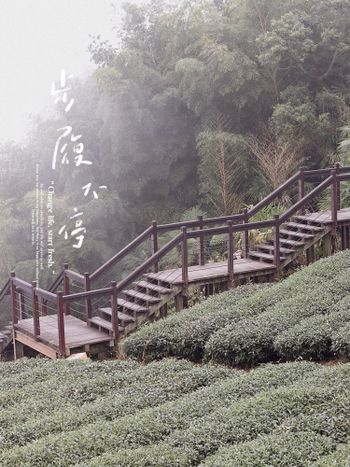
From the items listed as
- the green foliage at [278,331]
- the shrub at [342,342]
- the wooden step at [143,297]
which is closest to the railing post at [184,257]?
the wooden step at [143,297]

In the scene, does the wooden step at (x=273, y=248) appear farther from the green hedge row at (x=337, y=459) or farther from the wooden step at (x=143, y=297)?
the green hedge row at (x=337, y=459)

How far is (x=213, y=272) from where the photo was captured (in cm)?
1202

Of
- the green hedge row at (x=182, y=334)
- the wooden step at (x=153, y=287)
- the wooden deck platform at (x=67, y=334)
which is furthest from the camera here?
the wooden step at (x=153, y=287)

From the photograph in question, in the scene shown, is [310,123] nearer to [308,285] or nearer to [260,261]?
[260,261]

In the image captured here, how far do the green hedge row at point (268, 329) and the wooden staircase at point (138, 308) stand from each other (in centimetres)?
224

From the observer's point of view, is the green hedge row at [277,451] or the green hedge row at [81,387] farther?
the green hedge row at [81,387]

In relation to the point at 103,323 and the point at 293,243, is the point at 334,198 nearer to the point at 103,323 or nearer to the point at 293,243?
the point at 293,243

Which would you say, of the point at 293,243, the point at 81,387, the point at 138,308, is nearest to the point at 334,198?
the point at 293,243

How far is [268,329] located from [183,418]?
2.62 m

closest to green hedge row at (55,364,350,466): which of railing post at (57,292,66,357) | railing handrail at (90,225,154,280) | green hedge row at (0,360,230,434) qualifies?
green hedge row at (0,360,230,434)

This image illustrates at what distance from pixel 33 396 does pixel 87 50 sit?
1461 cm

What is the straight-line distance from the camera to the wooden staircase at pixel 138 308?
1109cm

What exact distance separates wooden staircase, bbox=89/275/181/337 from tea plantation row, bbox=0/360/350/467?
2.98 meters

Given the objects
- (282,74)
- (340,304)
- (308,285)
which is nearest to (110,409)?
(340,304)
